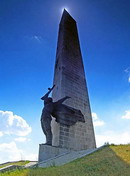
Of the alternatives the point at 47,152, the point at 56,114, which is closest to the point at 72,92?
the point at 56,114

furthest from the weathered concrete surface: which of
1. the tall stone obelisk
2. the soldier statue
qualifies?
the tall stone obelisk

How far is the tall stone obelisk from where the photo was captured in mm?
8172

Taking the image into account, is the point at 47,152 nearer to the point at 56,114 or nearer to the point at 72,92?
the point at 56,114

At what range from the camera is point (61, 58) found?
35.7ft

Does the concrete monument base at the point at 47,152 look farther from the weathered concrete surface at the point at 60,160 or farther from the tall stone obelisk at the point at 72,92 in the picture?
the tall stone obelisk at the point at 72,92

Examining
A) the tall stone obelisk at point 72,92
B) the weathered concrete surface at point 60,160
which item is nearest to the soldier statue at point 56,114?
the tall stone obelisk at point 72,92

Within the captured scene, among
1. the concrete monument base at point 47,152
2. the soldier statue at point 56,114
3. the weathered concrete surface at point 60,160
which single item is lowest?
the weathered concrete surface at point 60,160

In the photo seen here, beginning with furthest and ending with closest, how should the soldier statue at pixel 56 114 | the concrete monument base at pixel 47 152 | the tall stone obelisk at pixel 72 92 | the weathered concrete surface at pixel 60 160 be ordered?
the tall stone obelisk at pixel 72 92, the soldier statue at pixel 56 114, the concrete monument base at pixel 47 152, the weathered concrete surface at pixel 60 160

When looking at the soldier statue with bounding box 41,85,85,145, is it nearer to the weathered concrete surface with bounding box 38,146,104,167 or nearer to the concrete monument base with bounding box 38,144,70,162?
the concrete monument base with bounding box 38,144,70,162

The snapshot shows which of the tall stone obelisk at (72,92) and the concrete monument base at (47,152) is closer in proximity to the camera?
the concrete monument base at (47,152)

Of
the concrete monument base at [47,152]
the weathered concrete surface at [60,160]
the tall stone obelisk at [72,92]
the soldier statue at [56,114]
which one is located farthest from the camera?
the tall stone obelisk at [72,92]

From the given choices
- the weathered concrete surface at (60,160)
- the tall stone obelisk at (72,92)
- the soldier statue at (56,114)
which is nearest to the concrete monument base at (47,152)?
the soldier statue at (56,114)

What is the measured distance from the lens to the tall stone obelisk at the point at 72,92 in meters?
8.17

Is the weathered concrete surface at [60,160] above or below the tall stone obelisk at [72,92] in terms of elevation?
below
